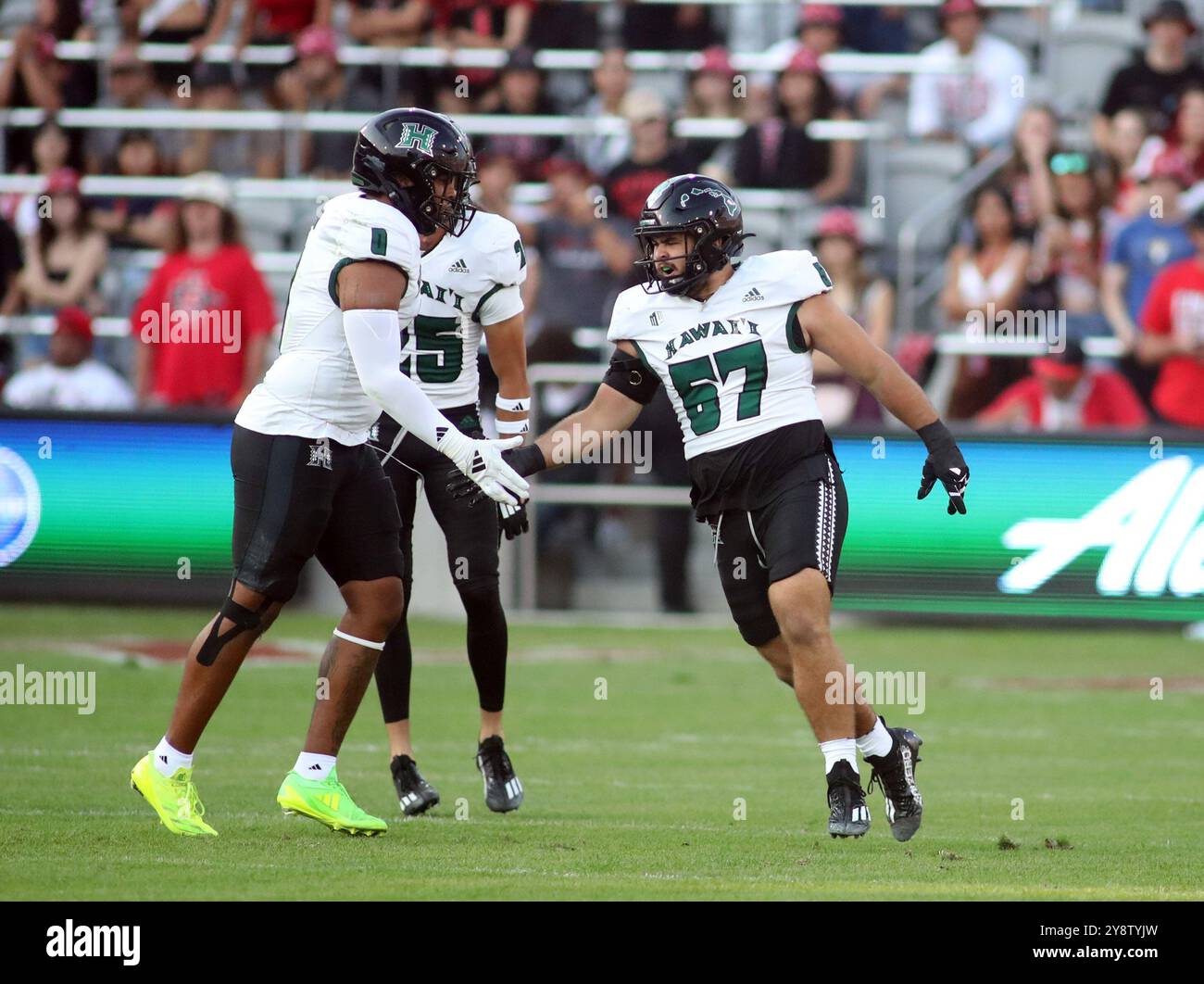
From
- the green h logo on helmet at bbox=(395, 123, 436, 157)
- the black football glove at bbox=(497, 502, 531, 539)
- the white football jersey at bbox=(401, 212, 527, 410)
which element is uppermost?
the green h logo on helmet at bbox=(395, 123, 436, 157)

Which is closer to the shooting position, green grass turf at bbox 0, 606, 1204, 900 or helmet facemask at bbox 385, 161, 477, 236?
green grass turf at bbox 0, 606, 1204, 900

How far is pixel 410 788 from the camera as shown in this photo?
746 cm

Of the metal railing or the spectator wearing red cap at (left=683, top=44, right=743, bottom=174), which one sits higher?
the spectator wearing red cap at (left=683, top=44, right=743, bottom=174)

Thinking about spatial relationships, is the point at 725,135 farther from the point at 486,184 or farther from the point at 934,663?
the point at 934,663

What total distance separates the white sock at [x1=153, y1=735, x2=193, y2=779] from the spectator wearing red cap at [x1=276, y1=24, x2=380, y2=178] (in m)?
11.0

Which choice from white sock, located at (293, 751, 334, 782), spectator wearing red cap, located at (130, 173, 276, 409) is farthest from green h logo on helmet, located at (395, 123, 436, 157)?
spectator wearing red cap, located at (130, 173, 276, 409)

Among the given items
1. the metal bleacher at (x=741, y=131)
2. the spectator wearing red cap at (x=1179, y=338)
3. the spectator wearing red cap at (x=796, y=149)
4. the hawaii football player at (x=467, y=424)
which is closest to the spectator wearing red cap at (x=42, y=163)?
the metal bleacher at (x=741, y=131)

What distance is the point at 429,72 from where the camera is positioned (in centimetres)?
1734

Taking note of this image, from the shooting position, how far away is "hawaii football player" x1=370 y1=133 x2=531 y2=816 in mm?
7633

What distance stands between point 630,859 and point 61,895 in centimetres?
182

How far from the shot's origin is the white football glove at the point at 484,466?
6590 millimetres

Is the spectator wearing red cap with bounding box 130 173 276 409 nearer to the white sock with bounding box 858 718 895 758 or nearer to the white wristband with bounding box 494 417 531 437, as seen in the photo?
the white wristband with bounding box 494 417 531 437

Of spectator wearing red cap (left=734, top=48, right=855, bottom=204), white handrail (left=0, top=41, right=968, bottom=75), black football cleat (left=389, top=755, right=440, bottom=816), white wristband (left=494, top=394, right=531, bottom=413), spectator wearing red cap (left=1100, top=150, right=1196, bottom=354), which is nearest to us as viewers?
black football cleat (left=389, top=755, right=440, bottom=816)
